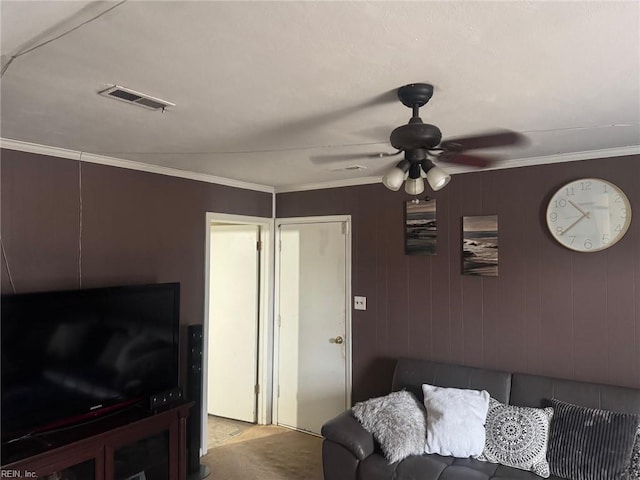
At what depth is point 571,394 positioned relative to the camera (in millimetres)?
2932

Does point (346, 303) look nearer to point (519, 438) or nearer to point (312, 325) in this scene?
point (312, 325)

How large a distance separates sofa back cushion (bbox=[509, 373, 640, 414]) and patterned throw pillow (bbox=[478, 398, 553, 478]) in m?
0.14

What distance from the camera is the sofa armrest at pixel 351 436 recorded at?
2871mm

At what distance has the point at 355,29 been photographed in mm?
1441

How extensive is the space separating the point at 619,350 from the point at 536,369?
0.54 meters

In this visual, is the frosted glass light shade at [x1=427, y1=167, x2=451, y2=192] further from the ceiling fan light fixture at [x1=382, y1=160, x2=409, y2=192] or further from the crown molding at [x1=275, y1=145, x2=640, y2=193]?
the crown molding at [x1=275, y1=145, x2=640, y2=193]

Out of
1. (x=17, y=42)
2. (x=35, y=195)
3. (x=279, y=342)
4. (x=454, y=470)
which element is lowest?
(x=454, y=470)

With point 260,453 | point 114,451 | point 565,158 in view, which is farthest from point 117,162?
point 565,158

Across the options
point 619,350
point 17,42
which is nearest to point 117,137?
point 17,42

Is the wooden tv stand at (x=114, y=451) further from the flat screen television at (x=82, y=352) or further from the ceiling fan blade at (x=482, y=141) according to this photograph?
the ceiling fan blade at (x=482, y=141)

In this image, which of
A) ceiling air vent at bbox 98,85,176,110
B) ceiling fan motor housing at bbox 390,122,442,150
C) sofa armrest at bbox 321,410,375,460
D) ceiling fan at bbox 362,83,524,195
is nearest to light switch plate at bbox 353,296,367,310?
sofa armrest at bbox 321,410,375,460

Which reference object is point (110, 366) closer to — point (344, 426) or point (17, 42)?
point (344, 426)

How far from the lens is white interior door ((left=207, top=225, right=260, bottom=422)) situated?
15.1 feet

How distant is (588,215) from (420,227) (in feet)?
4.02
